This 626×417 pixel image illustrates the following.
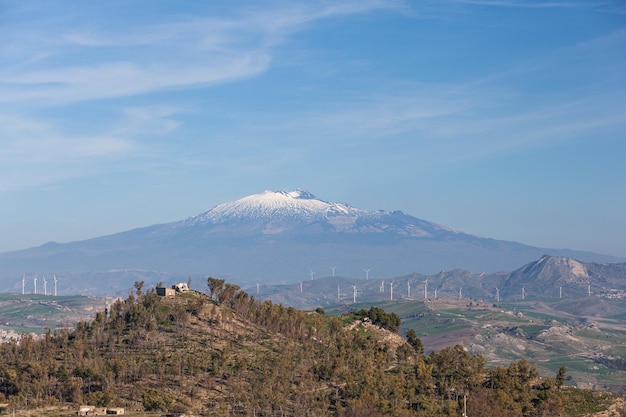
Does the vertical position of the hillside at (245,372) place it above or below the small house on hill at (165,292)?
below

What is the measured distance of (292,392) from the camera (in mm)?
138875

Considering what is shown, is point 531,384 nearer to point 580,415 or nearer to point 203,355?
point 580,415

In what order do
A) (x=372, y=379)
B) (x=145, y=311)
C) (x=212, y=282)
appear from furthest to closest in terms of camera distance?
(x=212, y=282)
(x=145, y=311)
(x=372, y=379)

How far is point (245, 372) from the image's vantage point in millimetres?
145375

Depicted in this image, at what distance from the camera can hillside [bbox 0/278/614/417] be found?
5236 inches

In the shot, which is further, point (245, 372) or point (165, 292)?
point (165, 292)

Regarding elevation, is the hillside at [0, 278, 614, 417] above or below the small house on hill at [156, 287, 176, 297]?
below

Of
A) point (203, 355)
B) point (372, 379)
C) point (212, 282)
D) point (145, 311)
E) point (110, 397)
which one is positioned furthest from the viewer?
point (212, 282)

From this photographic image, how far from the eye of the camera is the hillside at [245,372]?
13300 centimetres

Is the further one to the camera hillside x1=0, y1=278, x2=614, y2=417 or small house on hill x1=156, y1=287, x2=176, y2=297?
small house on hill x1=156, y1=287, x2=176, y2=297

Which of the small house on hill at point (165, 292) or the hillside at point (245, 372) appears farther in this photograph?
the small house on hill at point (165, 292)

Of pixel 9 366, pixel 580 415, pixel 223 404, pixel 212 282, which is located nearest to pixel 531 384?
pixel 580 415

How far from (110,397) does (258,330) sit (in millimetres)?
41180

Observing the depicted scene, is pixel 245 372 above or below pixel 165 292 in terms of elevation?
below
